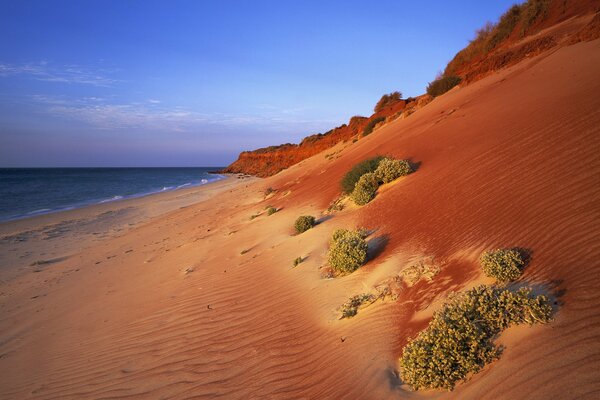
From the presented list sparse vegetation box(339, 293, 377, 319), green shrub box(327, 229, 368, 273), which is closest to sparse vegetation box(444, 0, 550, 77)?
green shrub box(327, 229, 368, 273)

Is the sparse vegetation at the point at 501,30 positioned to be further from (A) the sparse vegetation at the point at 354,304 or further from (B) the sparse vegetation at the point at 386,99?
(A) the sparse vegetation at the point at 354,304

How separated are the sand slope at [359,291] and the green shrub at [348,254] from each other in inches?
8.5

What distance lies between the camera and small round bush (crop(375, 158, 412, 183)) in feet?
31.6

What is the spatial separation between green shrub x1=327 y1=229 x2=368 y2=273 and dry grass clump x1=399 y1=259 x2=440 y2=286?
1.00m

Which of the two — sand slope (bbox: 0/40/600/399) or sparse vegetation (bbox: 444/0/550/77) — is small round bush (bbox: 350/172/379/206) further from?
sparse vegetation (bbox: 444/0/550/77)

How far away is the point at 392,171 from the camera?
9.66 metres

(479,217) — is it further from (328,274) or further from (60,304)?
(60,304)

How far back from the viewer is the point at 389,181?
385 inches

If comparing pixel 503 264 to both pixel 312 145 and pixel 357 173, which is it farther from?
pixel 312 145

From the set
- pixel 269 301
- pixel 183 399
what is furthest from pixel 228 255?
pixel 183 399

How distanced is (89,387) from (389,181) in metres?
8.09

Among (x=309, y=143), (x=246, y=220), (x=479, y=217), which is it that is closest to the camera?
(x=479, y=217)

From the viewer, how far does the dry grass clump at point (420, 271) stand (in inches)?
192

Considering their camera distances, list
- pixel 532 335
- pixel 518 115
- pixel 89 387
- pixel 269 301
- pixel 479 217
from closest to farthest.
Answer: pixel 532 335 → pixel 89 387 → pixel 479 217 → pixel 269 301 → pixel 518 115
